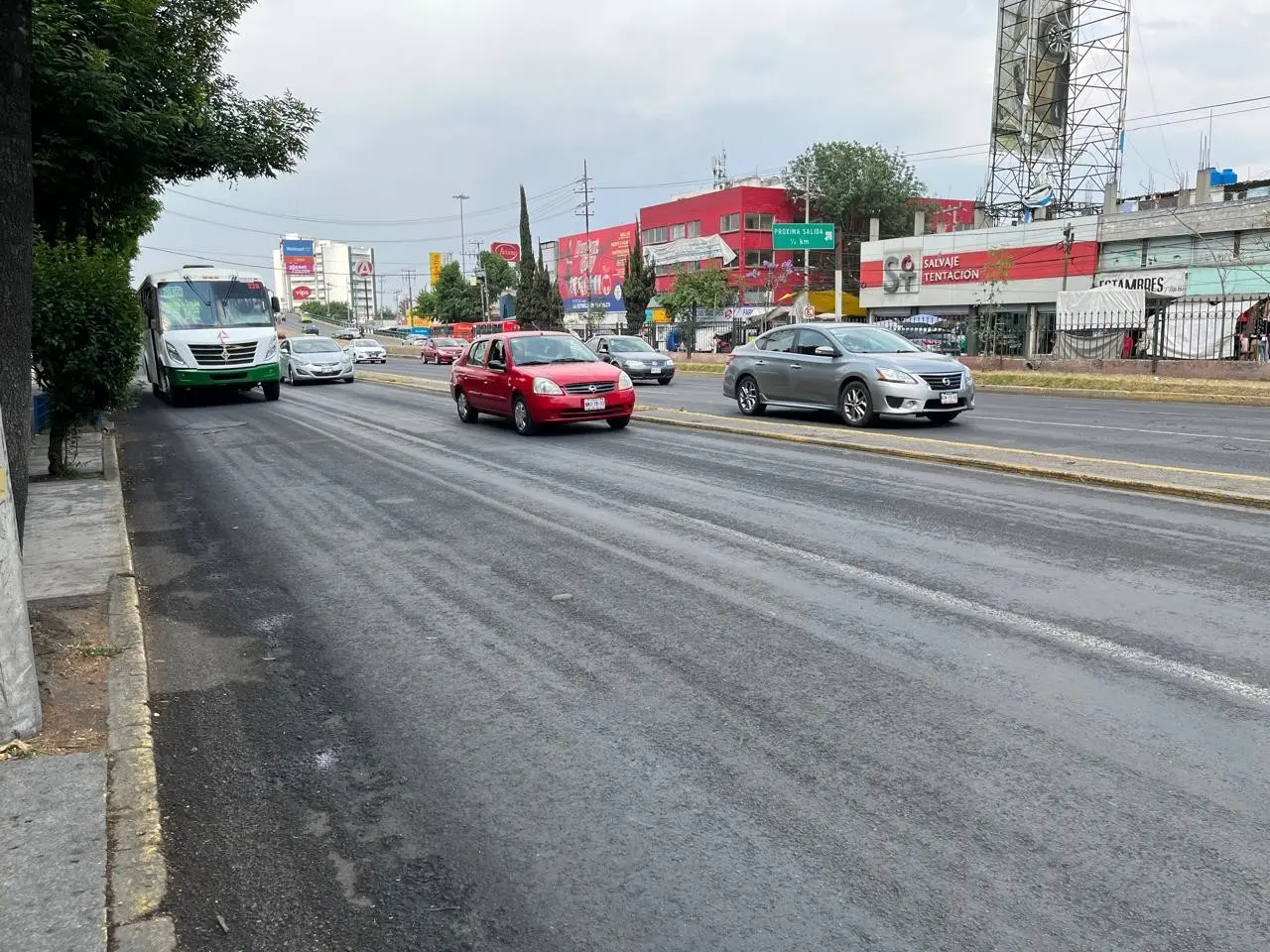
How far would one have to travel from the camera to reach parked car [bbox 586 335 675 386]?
29578 mm

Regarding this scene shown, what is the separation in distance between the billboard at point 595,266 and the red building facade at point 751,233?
890cm

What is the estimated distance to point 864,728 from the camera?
4.12 m

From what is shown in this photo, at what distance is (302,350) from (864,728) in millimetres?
30073

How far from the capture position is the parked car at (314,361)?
102 ft

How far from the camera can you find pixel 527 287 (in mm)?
76188

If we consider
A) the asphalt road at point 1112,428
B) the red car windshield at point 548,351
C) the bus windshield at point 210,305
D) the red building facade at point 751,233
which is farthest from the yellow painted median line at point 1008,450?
the red building facade at point 751,233

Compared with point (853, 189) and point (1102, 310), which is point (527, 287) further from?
point (1102, 310)

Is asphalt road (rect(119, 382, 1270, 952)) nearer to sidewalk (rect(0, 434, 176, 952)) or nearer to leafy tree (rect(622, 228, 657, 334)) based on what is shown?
sidewalk (rect(0, 434, 176, 952))

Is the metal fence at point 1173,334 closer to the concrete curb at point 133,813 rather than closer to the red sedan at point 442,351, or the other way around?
the concrete curb at point 133,813

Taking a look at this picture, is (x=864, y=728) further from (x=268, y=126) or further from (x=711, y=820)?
(x=268, y=126)

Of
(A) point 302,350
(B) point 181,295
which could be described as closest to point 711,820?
(B) point 181,295

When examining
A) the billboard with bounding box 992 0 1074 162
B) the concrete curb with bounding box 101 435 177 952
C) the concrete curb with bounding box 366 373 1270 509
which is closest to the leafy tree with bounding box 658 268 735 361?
the billboard with bounding box 992 0 1074 162

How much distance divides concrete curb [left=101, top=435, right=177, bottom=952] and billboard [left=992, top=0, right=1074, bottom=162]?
52520 millimetres

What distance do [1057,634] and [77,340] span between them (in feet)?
34.2
